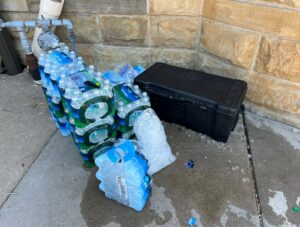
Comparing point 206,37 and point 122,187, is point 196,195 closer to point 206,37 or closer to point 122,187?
point 122,187

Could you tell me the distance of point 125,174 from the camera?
1.61m

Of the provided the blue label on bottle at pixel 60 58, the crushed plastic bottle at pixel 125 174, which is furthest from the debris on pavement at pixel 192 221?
the blue label on bottle at pixel 60 58

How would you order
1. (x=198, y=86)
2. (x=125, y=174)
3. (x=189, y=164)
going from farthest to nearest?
(x=198, y=86) < (x=189, y=164) < (x=125, y=174)

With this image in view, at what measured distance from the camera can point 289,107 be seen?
7.65 ft

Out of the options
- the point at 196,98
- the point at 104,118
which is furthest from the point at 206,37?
the point at 104,118

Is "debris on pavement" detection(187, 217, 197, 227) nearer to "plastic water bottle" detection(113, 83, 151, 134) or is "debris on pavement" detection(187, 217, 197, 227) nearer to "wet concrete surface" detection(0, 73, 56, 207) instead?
"plastic water bottle" detection(113, 83, 151, 134)

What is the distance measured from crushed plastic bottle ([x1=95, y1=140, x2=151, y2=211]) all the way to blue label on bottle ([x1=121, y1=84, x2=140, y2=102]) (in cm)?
46

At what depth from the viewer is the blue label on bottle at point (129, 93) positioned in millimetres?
2062

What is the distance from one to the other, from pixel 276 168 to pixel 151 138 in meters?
1.02

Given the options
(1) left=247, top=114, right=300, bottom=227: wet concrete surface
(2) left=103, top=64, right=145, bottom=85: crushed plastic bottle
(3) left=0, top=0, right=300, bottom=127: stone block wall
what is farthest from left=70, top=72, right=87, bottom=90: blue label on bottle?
(1) left=247, top=114, right=300, bottom=227: wet concrete surface

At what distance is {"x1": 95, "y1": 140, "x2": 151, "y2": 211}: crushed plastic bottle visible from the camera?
1604mm

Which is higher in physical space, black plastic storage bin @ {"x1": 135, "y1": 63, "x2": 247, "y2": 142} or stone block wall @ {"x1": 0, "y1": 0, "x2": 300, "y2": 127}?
stone block wall @ {"x1": 0, "y1": 0, "x2": 300, "y2": 127}

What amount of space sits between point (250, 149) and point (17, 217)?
6.05 ft

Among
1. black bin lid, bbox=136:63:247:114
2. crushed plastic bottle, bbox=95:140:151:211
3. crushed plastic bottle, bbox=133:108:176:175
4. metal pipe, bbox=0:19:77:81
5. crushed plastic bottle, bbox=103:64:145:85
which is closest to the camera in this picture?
crushed plastic bottle, bbox=95:140:151:211
